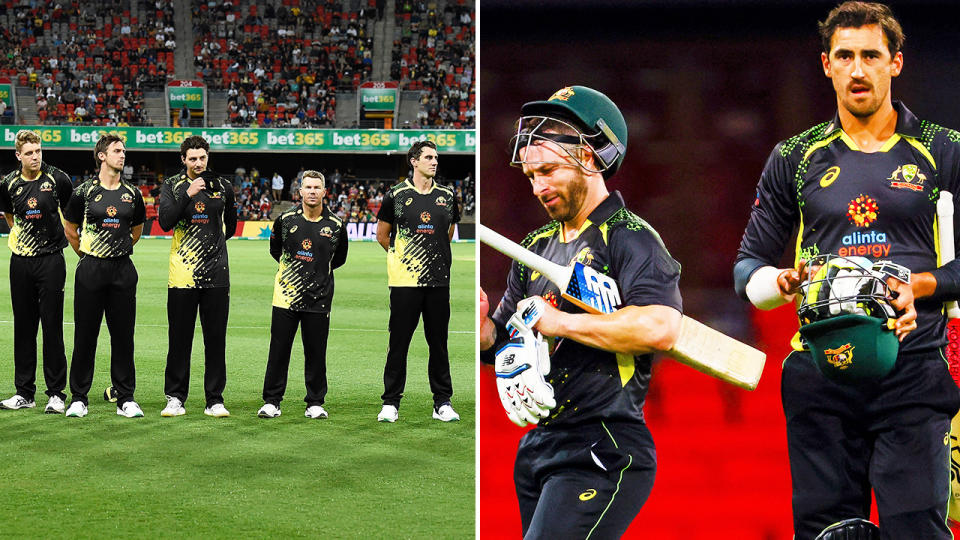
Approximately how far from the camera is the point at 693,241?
3314mm

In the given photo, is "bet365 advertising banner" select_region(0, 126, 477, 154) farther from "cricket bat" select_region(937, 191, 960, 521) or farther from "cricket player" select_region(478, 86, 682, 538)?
"cricket bat" select_region(937, 191, 960, 521)

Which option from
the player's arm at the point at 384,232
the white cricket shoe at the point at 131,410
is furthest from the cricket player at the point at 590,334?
the white cricket shoe at the point at 131,410

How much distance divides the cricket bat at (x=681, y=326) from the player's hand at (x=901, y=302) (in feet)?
1.60

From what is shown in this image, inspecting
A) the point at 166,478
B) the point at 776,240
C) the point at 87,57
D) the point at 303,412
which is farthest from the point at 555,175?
the point at 87,57

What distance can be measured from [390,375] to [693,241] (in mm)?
4475

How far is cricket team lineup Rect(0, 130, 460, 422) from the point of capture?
24.2ft

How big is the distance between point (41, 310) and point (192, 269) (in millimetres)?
1194

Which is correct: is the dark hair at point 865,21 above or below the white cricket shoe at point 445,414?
above

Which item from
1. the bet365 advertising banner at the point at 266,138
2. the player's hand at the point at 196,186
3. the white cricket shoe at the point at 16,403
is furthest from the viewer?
the bet365 advertising banner at the point at 266,138

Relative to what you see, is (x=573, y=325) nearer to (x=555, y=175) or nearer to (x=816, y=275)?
(x=555, y=175)

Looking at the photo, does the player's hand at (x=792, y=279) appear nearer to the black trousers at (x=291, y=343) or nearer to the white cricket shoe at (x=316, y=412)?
the black trousers at (x=291, y=343)

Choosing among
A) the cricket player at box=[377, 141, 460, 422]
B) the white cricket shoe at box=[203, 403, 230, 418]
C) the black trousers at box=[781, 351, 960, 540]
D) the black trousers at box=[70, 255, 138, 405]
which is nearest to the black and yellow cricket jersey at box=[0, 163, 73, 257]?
the black trousers at box=[70, 255, 138, 405]

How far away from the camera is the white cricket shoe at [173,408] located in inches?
303

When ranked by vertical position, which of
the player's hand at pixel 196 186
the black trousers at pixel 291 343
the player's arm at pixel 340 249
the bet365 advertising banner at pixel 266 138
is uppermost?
the bet365 advertising banner at pixel 266 138
